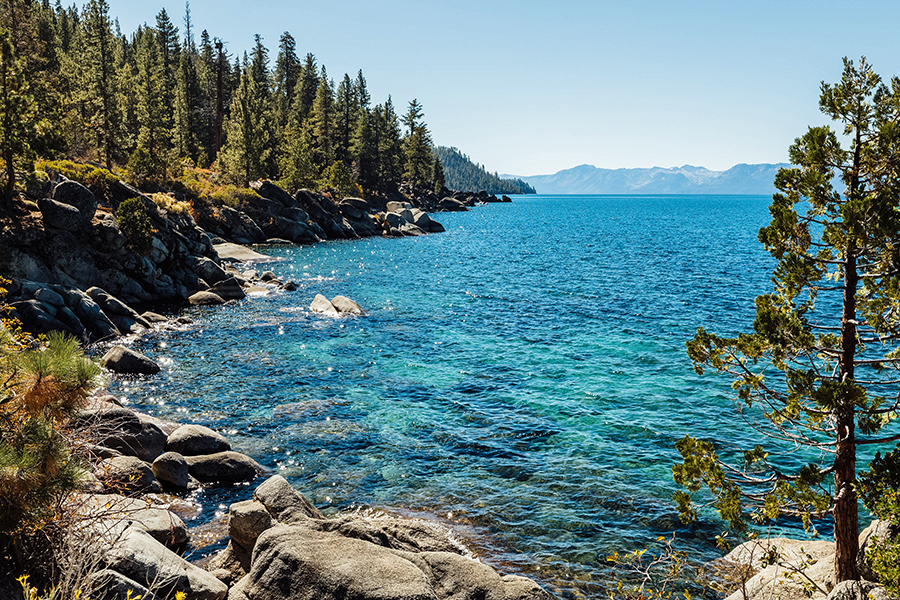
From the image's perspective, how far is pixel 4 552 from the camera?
7.70m

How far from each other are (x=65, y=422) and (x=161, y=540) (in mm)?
6173

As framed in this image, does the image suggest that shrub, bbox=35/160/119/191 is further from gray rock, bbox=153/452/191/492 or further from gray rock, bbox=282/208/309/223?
gray rock, bbox=282/208/309/223

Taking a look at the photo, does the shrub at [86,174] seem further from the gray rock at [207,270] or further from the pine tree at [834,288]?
the pine tree at [834,288]

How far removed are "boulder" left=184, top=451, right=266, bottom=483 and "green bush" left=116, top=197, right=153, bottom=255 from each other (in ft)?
84.7

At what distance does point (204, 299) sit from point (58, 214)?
10812mm

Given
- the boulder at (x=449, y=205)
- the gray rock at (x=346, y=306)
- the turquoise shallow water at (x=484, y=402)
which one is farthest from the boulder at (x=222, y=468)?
the boulder at (x=449, y=205)

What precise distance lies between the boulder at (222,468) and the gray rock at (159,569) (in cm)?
660

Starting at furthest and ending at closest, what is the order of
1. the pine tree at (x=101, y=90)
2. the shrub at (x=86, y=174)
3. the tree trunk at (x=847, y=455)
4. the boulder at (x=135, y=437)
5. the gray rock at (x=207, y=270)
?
the pine tree at (x=101, y=90) → the gray rock at (x=207, y=270) → the shrub at (x=86, y=174) → the boulder at (x=135, y=437) → the tree trunk at (x=847, y=455)

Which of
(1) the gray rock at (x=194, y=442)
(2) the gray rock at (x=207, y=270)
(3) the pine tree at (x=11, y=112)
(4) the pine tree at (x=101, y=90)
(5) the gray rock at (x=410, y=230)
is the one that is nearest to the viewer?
(1) the gray rock at (x=194, y=442)

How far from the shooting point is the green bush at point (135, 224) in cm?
3734

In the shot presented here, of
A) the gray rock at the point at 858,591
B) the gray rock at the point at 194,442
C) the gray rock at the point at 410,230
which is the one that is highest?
the gray rock at the point at 410,230

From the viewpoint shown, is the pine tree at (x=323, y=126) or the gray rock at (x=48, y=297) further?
the pine tree at (x=323, y=126)

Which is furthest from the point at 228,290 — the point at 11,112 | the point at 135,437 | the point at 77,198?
A: the point at 135,437

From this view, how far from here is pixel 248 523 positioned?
11.9 meters
